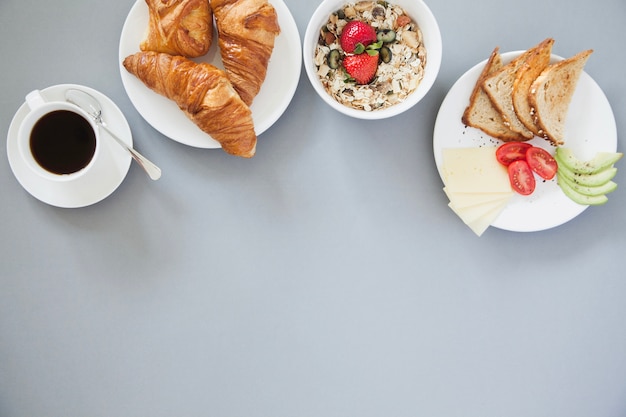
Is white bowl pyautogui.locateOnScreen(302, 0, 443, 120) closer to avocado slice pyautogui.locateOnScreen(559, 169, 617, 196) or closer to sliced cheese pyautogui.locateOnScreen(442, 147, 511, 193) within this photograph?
sliced cheese pyautogui.locateOnScreen(442, 147, 511, 193)

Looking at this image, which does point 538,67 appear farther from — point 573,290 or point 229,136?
point 229,136

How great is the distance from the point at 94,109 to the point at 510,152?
3.64ft

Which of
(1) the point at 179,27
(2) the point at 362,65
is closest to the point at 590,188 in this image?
(2) the point at 362,65

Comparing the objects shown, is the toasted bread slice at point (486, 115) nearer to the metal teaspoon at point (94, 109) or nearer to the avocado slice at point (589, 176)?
the avocado slice at point (589, 176)

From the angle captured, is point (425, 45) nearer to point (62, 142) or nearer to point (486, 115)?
point (486, 115)

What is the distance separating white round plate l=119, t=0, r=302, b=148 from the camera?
1331 millimetres

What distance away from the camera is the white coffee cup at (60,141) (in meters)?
1.25

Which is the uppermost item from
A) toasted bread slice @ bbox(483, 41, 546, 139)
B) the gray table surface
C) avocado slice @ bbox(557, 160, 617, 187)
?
toasted bread slice @ bbox(483, 41, 546, 139)

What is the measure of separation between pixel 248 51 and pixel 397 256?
70 cm

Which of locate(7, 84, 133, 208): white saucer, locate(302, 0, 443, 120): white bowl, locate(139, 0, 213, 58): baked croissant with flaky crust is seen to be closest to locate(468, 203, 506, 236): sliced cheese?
locate(302, 0, 443, 120): white bowl

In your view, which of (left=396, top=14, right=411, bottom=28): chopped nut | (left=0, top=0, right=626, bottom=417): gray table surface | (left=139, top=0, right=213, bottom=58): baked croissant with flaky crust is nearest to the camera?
(left=139, top=0, right=213, bottom=58): baked croissant with flaky crust

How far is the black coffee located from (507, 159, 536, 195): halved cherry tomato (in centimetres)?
109

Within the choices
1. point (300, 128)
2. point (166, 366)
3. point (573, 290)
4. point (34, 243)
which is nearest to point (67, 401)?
point (166, 366)

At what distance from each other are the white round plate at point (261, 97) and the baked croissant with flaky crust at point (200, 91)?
0.07m
